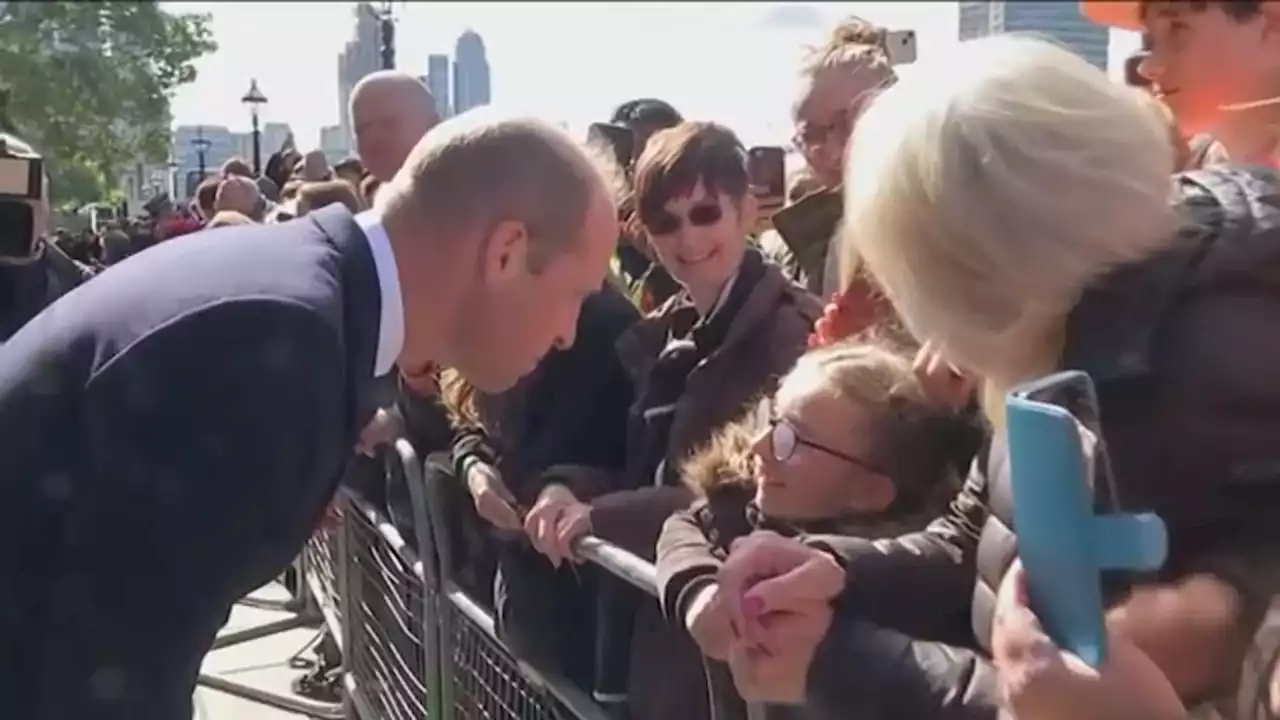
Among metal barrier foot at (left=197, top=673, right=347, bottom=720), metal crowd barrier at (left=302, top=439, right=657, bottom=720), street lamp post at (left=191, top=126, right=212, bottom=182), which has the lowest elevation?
metal barrier foot at (left=197, top=673, right=347, bottom=720)

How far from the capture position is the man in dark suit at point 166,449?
1.88 metres

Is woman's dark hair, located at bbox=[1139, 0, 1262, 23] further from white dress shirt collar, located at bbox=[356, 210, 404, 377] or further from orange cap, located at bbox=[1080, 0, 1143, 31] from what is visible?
white dress shirt collar, located at bbox=[356, 210, 404, 377]

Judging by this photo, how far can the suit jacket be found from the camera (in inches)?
73.9

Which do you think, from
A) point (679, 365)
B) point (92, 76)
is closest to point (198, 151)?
point (92, 76)

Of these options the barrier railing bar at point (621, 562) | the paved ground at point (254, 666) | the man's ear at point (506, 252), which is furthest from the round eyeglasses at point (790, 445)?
the paved ground at point (254, 666)

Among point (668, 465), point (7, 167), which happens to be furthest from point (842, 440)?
point (7, 167)

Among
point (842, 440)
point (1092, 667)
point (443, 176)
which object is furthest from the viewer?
point (842, 440)

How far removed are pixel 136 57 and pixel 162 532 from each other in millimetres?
5337

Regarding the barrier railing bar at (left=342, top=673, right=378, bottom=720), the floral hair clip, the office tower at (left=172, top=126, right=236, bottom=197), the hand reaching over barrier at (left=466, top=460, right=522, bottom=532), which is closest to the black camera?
the hand reaching over barrier at (left=466, top=460, right=522, bottom=532)

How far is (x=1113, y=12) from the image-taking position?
183cm

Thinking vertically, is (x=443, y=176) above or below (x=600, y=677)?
above

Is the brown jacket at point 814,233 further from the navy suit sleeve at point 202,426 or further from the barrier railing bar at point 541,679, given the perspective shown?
the navy suit sleeve at point 202,426

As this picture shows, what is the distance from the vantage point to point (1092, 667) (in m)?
1.39

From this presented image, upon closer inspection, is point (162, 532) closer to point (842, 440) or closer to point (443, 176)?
point (443, 176)
